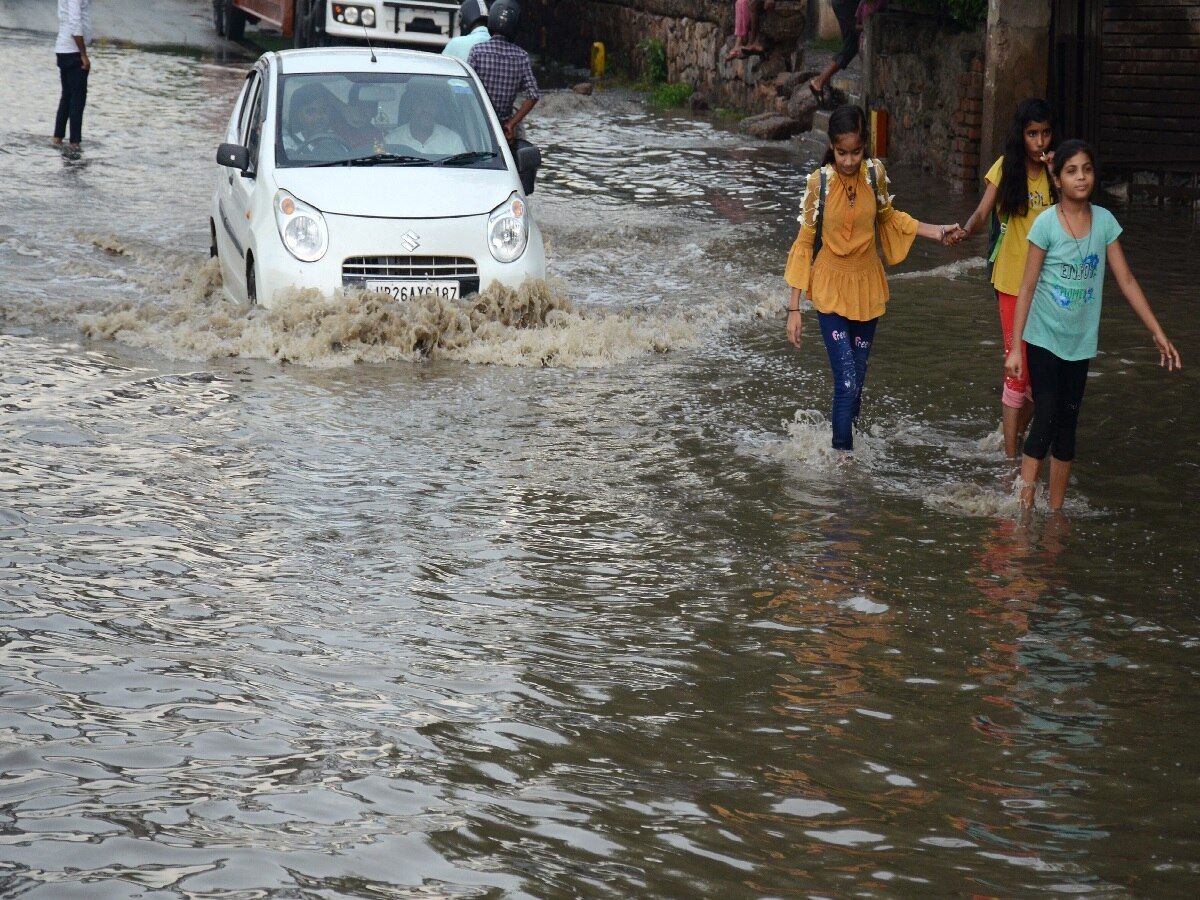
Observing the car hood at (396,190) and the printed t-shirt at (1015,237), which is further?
the car hood at (396,190)

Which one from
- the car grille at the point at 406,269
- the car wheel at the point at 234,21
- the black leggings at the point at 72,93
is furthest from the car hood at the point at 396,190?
the car wheel at the point at 234,21

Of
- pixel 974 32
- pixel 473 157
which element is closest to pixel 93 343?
pixel 473 157

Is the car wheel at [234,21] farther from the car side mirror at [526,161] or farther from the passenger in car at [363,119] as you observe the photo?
the car side mirror at [526,161]

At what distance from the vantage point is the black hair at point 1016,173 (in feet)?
24.8

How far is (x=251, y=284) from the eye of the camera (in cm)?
1063

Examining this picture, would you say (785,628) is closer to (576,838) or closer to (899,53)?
(576,838)

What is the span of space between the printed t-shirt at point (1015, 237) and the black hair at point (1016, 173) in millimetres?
29

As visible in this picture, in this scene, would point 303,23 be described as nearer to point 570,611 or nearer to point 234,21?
point 234,21

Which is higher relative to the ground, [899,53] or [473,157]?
[899,53]

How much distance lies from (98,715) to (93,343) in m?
5.83

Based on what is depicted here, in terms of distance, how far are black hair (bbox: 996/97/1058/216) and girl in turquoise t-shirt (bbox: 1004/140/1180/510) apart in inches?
22.8

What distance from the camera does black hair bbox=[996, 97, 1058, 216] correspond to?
7.56 m

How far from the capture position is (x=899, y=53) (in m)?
18.9

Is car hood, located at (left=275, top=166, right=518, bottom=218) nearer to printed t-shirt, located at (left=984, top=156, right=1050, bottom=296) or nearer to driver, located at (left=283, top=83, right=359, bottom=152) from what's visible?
driver, located at (left=283, top=83, right=359, bottom=152)
